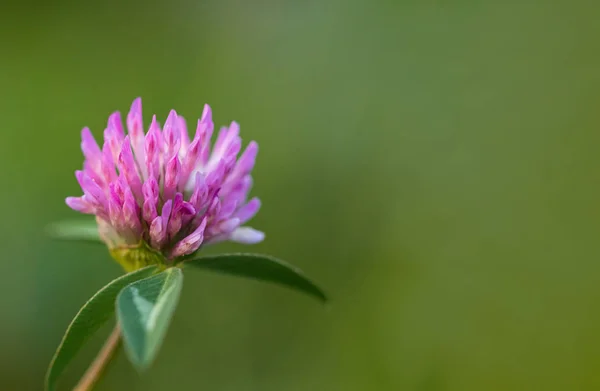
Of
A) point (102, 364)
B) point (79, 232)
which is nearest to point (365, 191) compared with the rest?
point (79, 232)

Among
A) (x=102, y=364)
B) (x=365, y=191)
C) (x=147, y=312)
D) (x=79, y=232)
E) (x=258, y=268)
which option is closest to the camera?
(x=147, y=312)

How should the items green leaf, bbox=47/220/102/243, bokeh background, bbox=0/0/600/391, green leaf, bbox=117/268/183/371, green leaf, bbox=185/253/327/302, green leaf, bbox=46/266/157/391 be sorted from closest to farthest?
green leaf, bbox=117/268/183/371 → green leaf, bbox=46/266/157/391 → green leaf, bbox=185/253/327/302 → green leaf, bbox=47/220/102/243 → bokeh background, bbox=0/0/600/391

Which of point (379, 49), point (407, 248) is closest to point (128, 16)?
point (379, 49)

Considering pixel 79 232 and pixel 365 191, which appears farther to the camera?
pixel 365 191

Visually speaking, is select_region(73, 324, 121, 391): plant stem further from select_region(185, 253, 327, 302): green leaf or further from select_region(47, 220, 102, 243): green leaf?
select_region(47, 220, 102, 243): green leaf

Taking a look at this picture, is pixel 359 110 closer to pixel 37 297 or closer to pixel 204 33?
pixel 204 33

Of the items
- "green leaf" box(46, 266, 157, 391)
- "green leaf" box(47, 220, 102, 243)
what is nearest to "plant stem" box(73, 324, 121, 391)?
"green leaf" box(46, 266, 157, 391)

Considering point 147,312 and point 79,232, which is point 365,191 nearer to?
point 79,232
